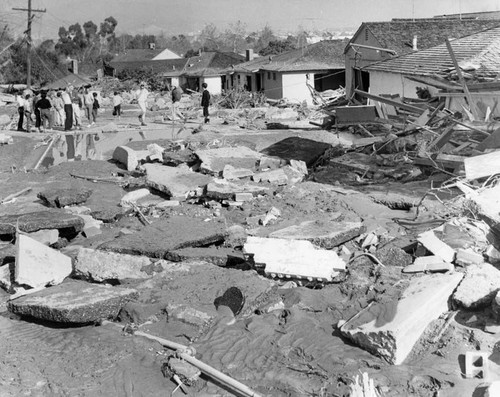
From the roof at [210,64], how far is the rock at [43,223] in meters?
39.2

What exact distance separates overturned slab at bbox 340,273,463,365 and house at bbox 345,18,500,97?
730 inches

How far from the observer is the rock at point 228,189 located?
11.7m

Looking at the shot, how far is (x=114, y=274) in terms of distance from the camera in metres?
8.17

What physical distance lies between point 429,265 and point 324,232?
1.68 metres

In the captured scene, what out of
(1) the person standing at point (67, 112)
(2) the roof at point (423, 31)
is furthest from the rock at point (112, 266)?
(2) the roof at point (423, 31)

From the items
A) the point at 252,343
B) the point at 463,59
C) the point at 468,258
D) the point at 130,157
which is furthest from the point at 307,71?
the point at 252,343

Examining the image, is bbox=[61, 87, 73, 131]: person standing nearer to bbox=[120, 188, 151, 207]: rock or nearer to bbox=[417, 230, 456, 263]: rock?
bbox=[120, 188, 151, 207]: rock

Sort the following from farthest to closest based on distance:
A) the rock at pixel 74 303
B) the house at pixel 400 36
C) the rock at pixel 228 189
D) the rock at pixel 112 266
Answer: the house at pixel 400 36, the rock at pixel 228 189, the rock at pixel 112 266, the rock at pixel 74 303

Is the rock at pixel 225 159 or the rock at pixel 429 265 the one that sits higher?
the rock at pixel 225 159

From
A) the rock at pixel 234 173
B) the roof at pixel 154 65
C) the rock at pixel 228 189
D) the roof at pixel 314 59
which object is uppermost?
the roof at pixel 154 65

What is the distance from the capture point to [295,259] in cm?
793

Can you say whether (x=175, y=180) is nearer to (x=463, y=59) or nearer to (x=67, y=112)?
(x=463, y=59)

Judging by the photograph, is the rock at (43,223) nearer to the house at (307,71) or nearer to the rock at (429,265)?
the rock at (429,265)

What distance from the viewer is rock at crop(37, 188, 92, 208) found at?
12141 millimetres
